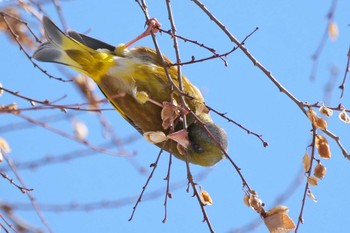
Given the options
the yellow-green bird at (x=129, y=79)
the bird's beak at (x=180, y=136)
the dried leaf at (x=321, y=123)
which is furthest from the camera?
the yellow-green bird at (x=129, y=79)

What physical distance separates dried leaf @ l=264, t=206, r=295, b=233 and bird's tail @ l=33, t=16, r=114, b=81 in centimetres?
171

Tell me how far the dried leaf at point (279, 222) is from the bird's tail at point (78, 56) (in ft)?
5.62

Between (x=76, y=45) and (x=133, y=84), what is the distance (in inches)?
19.6

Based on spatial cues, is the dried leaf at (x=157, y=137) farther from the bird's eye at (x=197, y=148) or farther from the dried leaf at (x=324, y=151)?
the bird's eye at (x=197, y=148)

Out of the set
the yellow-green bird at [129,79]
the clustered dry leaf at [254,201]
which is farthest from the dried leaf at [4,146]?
the clustered dry leaf at [254,201]

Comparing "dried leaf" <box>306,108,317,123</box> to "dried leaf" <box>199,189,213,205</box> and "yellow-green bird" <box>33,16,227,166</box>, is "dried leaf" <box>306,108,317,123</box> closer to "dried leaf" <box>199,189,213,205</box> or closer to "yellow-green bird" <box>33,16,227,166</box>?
"dried leaf" <box>199,189,213,205</box>

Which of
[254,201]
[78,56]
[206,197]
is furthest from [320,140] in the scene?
[78,56]

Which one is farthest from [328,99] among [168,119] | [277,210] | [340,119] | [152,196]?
[152,196]

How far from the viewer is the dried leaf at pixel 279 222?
283cm

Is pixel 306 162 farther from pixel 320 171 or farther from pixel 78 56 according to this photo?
pixel 78 56

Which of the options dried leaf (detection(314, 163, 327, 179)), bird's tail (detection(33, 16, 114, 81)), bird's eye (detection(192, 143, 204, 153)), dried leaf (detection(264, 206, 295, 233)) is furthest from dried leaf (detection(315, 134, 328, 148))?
bird's tail (detection(33, 16, 114, 81))

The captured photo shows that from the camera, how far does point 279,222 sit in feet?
9.29

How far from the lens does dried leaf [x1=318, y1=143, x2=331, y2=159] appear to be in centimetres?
281

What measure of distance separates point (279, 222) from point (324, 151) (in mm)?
418
